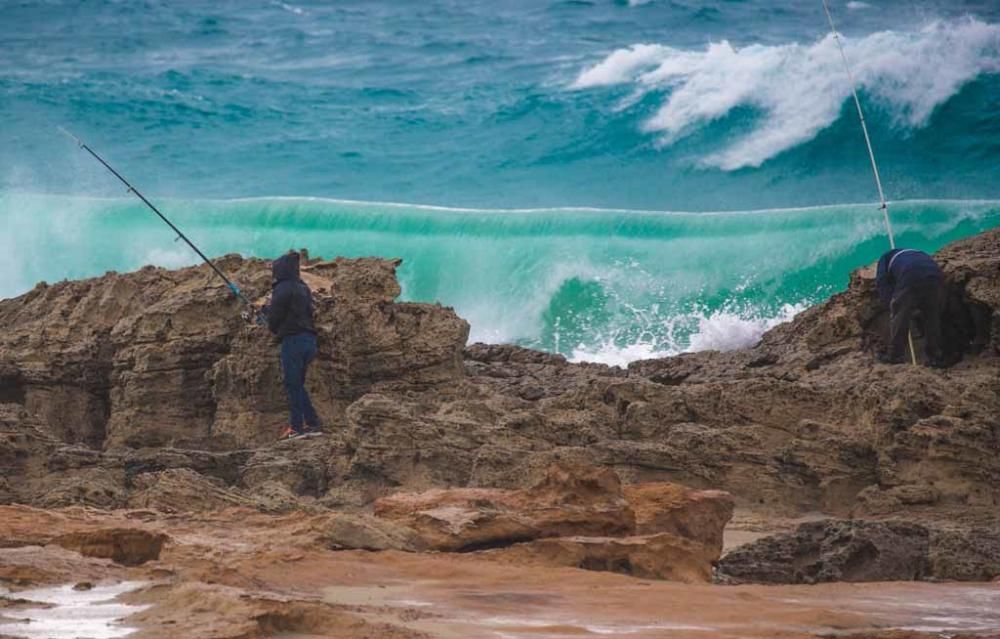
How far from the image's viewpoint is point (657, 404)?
27.0 ft

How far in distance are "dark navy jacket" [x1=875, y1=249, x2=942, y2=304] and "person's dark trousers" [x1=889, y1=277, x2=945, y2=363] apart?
0.03m

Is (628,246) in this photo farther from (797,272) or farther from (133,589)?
(133,589)

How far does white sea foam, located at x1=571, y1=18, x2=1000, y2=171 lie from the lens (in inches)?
847

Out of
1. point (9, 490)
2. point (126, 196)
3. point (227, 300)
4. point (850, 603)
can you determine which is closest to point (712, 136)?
point (126, 196)

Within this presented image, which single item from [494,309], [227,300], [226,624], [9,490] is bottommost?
[226,624]

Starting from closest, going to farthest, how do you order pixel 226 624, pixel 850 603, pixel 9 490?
pixel 226 624 < pixel 850 603 < pixel 9 490

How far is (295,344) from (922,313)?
3.00 metres

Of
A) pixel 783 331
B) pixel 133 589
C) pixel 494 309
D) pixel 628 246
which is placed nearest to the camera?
pixel 133 589

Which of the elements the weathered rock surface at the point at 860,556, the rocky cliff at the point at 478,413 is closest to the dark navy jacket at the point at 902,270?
the rocky cliff at the point at 478,413

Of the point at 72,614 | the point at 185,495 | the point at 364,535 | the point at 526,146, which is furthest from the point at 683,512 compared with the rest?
the point at 526,146

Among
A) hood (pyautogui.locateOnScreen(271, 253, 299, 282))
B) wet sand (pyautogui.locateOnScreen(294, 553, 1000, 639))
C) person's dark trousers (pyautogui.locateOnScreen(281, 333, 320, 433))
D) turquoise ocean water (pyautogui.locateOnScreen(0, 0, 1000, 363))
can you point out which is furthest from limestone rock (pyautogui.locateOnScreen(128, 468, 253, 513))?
turquoise ocean water (pyautogui.locateOnScreen(0, 0, 1000, 363))

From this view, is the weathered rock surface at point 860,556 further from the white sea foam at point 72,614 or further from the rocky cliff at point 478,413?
the white sea foam at point 72,614

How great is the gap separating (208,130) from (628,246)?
7.97m

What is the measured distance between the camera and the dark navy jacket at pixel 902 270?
A: 886cm
